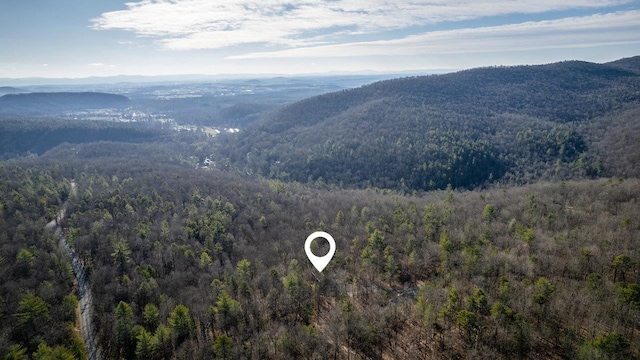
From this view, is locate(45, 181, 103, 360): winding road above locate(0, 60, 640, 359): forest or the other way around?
the other way around

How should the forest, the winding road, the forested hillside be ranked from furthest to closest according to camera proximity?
the winding road < the forest < the forested hillside

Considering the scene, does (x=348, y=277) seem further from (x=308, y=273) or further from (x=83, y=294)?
(x=83, y=294)

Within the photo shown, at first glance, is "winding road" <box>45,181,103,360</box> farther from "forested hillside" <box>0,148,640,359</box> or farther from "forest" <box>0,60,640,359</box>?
"forested hillside" <box>0,148,640,359</box>

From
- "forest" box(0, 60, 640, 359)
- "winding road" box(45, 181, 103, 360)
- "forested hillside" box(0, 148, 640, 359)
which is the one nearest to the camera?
"forested hillside" box(0, 148, 640, 359)

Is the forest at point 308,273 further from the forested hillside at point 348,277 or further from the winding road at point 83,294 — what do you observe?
the winding road at point 83,294

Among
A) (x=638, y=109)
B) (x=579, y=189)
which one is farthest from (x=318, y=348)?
(x=638, y=109)

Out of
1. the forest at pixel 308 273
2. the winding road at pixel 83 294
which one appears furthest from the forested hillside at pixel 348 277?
the winding road at pixel 83 294

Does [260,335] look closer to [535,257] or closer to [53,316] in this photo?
[53,316]

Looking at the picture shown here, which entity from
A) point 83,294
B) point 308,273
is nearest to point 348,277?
point 308,273

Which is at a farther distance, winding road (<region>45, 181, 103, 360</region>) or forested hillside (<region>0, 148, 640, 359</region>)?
winding road (<region>45, 181, 103, 360</region>)

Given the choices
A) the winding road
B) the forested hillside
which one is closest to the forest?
the forested hillside
